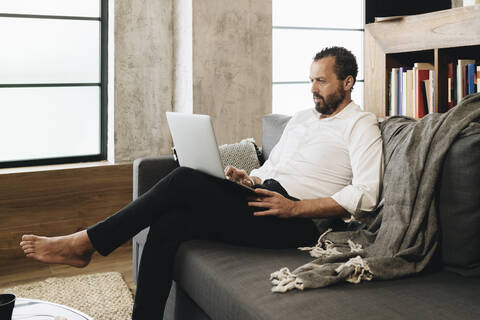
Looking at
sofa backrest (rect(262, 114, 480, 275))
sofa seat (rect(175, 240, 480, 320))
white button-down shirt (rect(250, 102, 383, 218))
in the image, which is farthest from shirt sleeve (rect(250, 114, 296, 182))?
sofa backrest (rect(262, 114, 480, 275))

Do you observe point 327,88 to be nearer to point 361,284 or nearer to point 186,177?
point 186,177

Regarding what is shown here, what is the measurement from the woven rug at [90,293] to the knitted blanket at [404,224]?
1.12 metres

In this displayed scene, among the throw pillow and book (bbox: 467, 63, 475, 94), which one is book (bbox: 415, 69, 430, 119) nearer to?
book (bbox: 467, 63, 475, 94)

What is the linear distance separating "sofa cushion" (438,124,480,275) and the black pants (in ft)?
1.74

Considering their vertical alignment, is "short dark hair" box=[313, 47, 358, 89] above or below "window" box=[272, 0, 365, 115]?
below

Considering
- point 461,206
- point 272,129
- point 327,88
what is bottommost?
point 461,206

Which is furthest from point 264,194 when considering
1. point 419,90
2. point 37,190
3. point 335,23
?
point 335,23

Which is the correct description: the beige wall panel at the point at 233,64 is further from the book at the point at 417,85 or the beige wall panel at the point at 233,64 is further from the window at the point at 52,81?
the book at the point at 417,85

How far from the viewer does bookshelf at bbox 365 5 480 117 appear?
2.56 meters

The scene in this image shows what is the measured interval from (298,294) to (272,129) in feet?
4.93

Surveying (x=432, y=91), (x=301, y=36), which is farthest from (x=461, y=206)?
(x=301, y=36)

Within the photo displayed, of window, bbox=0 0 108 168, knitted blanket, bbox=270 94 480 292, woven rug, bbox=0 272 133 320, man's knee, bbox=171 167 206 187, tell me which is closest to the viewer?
knitted blanket, bbox=270 94 480 292

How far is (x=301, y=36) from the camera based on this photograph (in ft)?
13.7

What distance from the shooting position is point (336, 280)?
1461 millimetres
